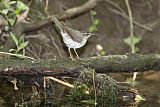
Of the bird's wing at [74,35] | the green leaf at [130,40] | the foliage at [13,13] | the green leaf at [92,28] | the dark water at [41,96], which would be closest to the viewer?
the dark water at [41,96]

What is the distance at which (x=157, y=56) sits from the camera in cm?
568

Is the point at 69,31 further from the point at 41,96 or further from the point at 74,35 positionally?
the point at 41,96

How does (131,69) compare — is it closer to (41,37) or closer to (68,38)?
(68,38)

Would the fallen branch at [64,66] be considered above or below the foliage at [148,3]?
below

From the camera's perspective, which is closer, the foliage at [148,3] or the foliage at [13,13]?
the foliage at [13,13]

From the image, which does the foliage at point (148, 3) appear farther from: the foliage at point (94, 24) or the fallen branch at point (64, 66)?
the fallen branch at point (64, 66)

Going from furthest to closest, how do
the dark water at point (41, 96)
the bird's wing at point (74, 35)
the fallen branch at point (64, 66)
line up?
the bird's wing at point (74, 35), the dark water at point (41, 96), the fallen branch at point (64, 66)

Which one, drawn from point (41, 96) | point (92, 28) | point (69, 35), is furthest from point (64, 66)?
point (92, 28)

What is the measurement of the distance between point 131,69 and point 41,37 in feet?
7.03

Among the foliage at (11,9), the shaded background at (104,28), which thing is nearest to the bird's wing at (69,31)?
the foliage at (11,9)

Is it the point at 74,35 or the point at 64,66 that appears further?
the point at 74,35

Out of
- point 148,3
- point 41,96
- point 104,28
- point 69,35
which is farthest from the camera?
point 148,3

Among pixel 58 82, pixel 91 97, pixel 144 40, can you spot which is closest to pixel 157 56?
pixel 91 97

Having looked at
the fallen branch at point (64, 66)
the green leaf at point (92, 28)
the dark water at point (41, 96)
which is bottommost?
the dark water at point (41, 96)
